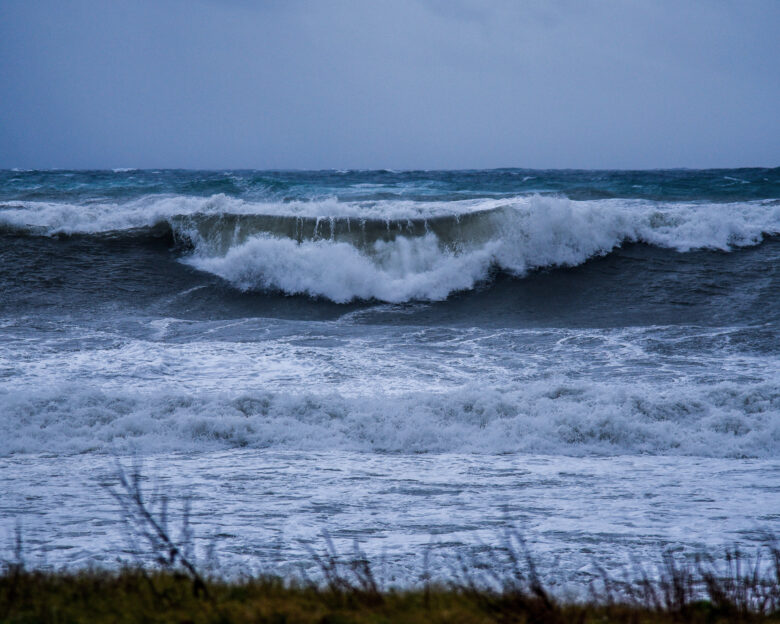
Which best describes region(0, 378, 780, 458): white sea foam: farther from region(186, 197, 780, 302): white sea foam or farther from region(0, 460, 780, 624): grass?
region(186, 197, 780, 302): white sea foam

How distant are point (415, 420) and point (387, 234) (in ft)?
36.4

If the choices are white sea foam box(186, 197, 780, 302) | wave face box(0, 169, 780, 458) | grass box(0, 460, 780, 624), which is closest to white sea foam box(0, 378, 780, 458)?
wave face box(0, 169, 780, 458)

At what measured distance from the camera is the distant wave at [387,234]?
51.1 feet

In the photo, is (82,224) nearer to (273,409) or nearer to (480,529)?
(273,409)

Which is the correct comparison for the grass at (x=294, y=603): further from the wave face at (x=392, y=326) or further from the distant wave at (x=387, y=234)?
the distant wave at (x=387, y=234)

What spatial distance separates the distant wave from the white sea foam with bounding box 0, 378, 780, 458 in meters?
7.27

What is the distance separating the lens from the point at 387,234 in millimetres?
17812

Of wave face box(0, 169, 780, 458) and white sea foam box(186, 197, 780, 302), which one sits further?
white sea foam box(186, 197, 780, 302)

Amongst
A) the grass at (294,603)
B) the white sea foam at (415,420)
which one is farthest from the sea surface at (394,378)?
the grass at (294,603)

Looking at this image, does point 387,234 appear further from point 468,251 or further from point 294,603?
point 294,603

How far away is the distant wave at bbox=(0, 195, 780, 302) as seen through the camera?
15562mm

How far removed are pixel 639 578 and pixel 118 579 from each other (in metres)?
2.70

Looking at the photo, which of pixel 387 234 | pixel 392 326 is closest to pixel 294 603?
pixel 392 326

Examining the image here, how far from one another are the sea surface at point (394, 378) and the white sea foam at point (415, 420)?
1.2 inches
